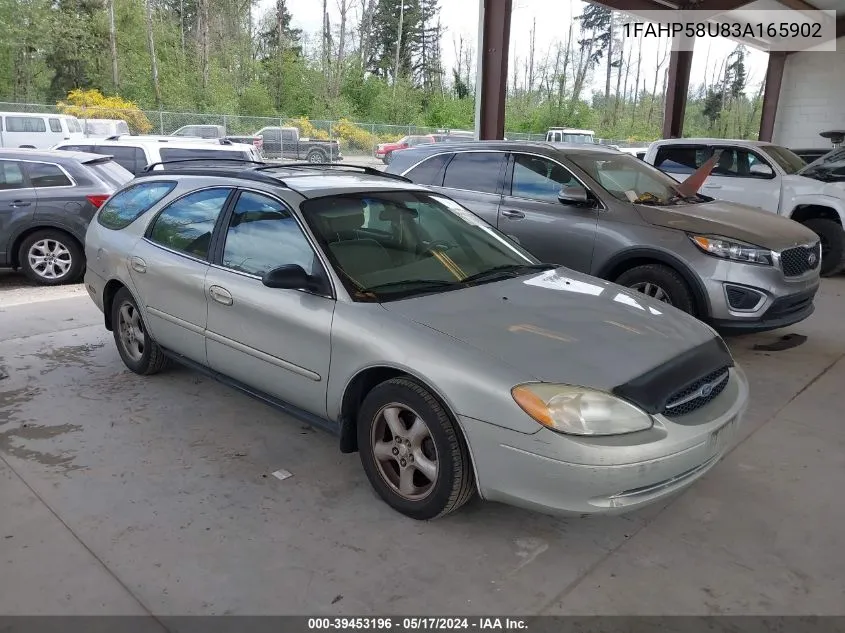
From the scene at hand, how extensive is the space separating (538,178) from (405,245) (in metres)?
2.80

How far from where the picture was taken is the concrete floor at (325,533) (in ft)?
8.07

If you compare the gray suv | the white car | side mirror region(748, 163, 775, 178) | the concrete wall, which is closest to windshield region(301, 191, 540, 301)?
the gray suv

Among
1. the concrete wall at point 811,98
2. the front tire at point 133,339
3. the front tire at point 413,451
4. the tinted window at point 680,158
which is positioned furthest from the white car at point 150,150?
the concrete wall at point 811,98

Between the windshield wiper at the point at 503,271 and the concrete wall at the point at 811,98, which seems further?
the concrete wall at the point at 811,98

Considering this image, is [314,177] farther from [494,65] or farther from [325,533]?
[494,65]

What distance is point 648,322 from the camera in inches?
124

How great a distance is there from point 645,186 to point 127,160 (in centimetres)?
1017

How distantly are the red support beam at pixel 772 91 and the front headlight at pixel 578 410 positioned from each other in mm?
21424

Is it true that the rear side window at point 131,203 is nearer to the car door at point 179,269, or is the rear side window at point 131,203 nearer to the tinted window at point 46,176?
the car door at point 179,269

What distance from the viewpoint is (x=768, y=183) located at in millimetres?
9086

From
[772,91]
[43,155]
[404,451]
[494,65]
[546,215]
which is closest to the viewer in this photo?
[404,451]

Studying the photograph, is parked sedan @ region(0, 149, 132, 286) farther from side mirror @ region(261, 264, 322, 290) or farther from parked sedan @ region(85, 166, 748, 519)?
side mirror @ region(261, 264, 322, 290)

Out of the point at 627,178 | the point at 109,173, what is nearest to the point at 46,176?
the point at 109,173
